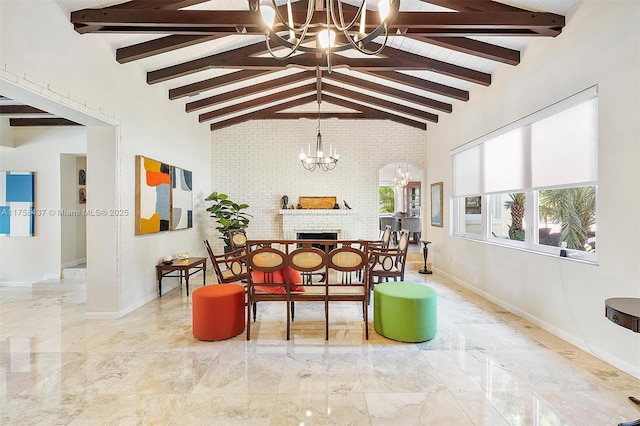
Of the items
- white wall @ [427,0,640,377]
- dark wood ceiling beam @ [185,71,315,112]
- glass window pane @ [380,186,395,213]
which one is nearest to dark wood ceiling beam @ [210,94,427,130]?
dark wood ceiling beam @ [185,71,315,112]

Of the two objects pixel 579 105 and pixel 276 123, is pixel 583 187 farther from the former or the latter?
pixel 276 123

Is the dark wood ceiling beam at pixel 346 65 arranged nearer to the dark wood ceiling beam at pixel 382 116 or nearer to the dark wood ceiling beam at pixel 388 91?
the dark wood ceiling beam at pixel 388 91

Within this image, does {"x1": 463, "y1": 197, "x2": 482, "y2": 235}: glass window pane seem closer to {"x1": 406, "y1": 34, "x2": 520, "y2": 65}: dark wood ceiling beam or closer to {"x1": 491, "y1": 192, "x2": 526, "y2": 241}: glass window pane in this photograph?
{"x1": 491, "y1": 192, "x2": 526, "y2": 241}: glass window pane

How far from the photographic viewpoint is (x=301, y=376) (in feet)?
8.11

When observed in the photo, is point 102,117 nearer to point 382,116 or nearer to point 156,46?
point 156,46

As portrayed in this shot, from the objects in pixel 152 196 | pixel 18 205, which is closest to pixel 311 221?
pixel 152 196

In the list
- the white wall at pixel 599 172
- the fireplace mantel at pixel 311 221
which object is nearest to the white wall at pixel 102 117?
the fireplace mantel at pixel 311 221

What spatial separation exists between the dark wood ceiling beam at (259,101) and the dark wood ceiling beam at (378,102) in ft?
1.41

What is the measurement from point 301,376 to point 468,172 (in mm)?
4395

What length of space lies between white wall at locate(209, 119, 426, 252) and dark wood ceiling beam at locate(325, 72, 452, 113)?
1660mm

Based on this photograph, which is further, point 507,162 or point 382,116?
point 382,116

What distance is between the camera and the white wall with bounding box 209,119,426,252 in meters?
7.42

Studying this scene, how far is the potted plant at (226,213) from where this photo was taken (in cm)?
657

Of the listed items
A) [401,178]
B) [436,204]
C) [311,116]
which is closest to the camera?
[436,204]
